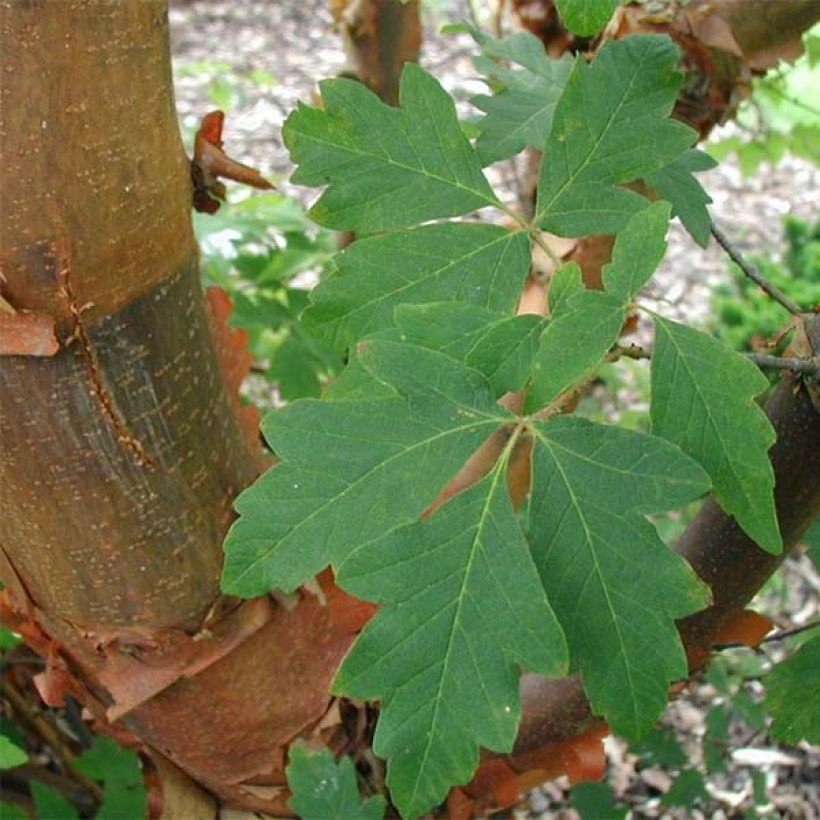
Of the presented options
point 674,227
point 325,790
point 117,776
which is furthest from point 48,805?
point 674,227

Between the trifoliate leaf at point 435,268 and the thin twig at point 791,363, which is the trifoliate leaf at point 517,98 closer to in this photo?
the trifoliate leaf at point 435,268

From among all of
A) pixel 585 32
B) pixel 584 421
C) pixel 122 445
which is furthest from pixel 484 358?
pixel 122 445

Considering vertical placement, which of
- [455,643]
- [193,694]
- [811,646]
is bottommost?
[193,694]

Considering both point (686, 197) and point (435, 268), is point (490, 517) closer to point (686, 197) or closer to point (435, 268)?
point (435, 268)

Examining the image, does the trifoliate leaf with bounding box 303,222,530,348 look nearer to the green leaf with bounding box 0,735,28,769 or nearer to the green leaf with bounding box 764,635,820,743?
the green leaf with bounding box 764,635,820,743

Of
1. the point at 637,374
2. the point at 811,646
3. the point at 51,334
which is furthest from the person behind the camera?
the point at 637,374

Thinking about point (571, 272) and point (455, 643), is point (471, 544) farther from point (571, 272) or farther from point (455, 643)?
point (571, 272)

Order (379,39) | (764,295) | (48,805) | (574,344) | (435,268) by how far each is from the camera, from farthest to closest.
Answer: (764,295), (379,39), (48,805), (435,268), (574,344)

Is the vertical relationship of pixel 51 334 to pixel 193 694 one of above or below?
above
